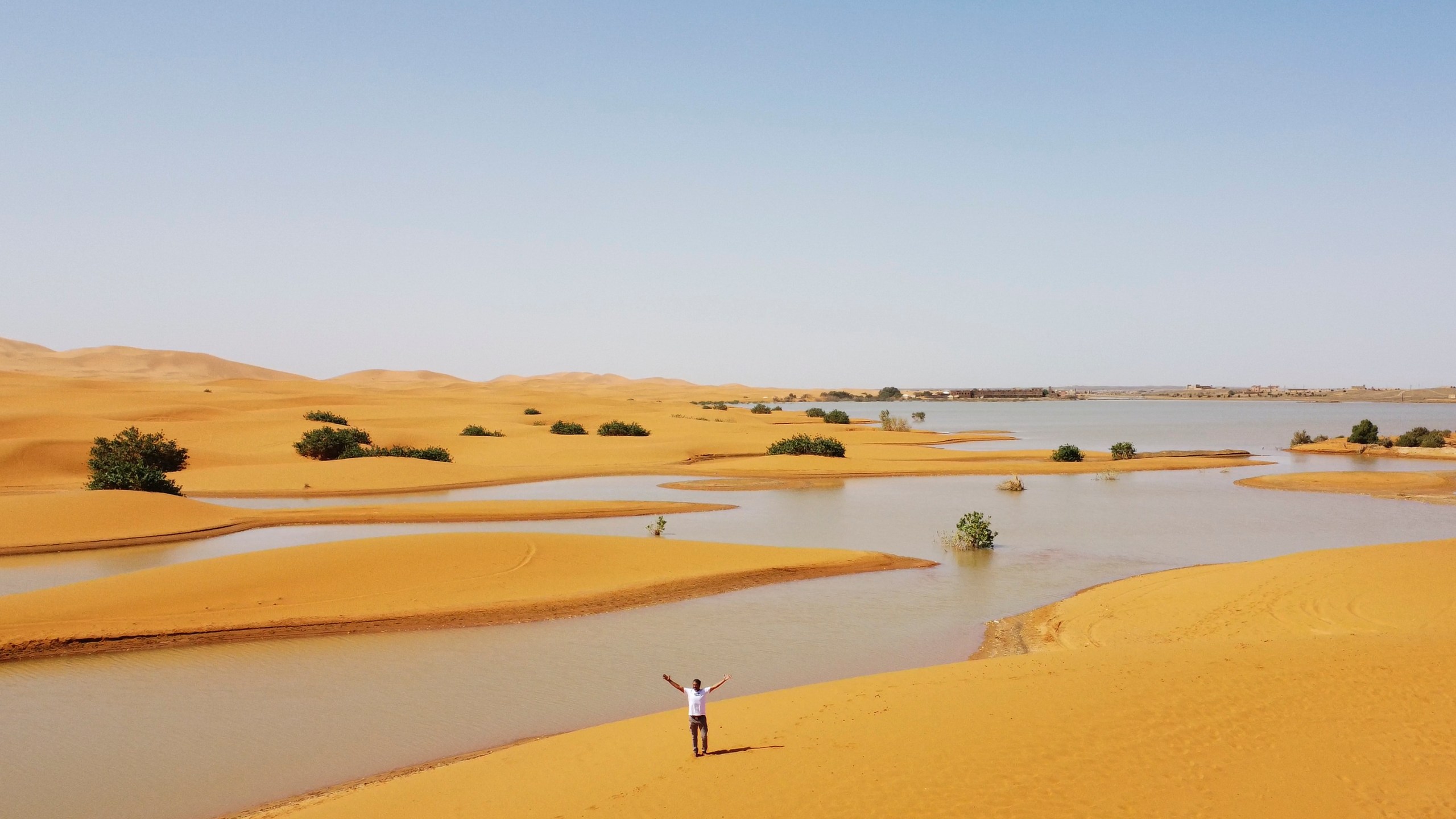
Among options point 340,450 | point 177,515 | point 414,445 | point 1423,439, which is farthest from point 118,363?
point 1423,439

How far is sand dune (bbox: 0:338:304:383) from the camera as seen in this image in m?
126

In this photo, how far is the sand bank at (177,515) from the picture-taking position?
22.1 m

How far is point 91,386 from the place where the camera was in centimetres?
7700

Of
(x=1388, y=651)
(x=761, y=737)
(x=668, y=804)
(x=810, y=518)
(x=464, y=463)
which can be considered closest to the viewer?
(x=668, y=804)

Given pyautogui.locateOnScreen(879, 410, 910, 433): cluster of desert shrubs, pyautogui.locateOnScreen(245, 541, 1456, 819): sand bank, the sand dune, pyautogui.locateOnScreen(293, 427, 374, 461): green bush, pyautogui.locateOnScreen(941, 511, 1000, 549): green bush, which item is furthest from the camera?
the sand dune

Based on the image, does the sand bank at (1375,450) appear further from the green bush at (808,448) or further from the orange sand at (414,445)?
the green bush at (808,448)

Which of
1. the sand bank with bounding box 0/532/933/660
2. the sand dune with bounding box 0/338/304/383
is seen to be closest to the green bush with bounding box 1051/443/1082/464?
the sand bank with bounding box 0/532/933/660

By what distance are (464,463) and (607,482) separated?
33.0 ft

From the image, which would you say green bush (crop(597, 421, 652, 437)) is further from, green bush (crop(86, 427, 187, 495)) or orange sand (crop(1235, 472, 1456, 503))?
orange sand (crop(1235, 472, 1456, 503))

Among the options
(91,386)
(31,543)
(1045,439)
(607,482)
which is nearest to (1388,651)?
(31,543)

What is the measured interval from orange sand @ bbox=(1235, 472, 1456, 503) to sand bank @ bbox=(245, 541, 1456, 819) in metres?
25.7

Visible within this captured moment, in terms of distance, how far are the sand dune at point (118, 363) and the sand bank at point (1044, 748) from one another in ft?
435

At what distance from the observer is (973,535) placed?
71.6 ft

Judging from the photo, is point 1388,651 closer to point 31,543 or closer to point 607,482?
point 31,543
